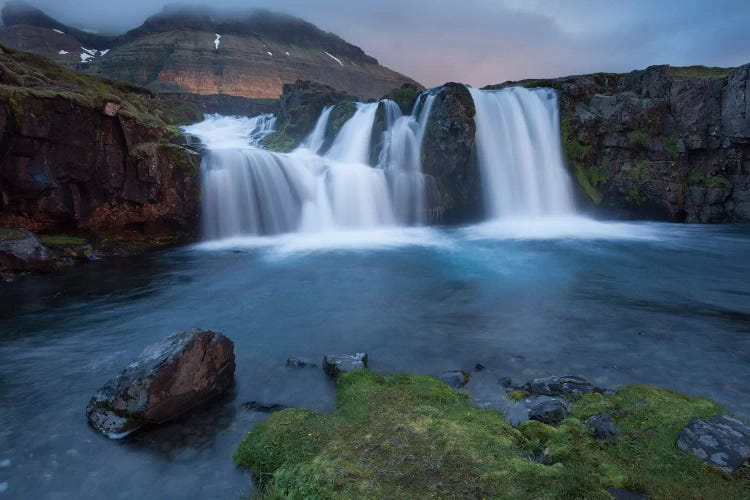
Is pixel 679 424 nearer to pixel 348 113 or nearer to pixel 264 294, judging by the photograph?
pixel 264 294

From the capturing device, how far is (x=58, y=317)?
11.6m

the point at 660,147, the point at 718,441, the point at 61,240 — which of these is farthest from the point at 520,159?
the point at 61,240

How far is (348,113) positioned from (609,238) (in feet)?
76.0

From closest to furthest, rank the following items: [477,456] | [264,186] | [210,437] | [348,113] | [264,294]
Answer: [477,456] < [210,437] < [264,294] < [264,186] < [348,113]

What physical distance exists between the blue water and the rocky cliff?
92.6 inches

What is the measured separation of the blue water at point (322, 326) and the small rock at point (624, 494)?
10.2ft

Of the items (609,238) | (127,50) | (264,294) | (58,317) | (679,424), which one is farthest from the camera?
(127,50)

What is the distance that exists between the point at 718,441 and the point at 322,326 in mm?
8184

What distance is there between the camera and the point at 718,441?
4707 mm

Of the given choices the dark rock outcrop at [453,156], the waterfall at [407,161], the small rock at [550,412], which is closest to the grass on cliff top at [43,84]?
the waterfall at [407,161]

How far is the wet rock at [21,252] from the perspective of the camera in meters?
14.9

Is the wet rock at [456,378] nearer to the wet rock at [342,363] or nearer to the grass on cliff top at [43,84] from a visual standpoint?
the wet rock at [342,363]

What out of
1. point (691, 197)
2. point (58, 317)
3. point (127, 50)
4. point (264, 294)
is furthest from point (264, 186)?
point (127, 50)

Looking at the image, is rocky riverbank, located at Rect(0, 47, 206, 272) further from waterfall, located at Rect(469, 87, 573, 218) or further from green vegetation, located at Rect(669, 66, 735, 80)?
green vegetation, located at Rect(669, 66, 735, 80)
